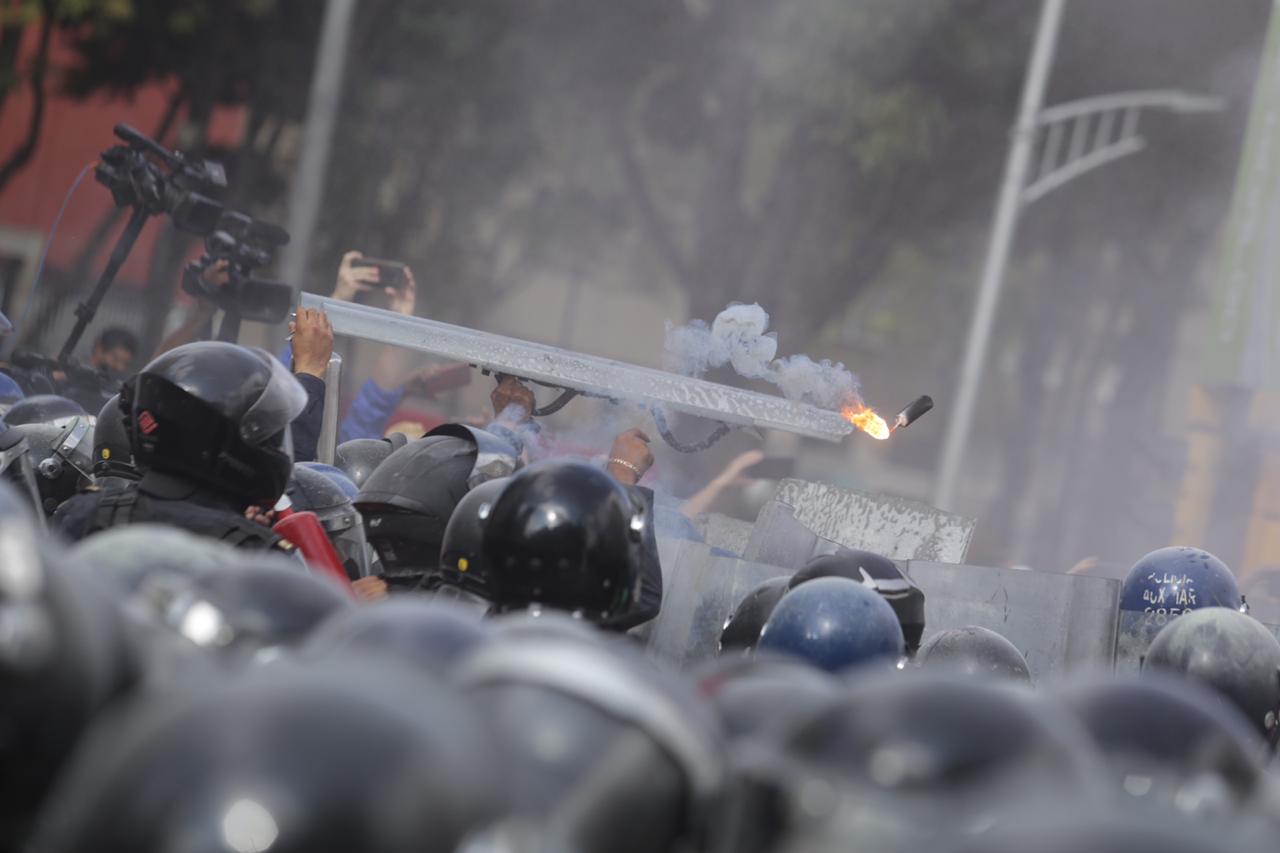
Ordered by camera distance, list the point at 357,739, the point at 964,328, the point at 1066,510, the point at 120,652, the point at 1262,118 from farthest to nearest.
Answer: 1. the point at 964,328
2. the point at 1066,510
3. the point at 1262,118
4. the point at 120,652
5. the point at 357,739

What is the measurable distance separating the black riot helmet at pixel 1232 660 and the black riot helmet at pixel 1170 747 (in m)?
2.56

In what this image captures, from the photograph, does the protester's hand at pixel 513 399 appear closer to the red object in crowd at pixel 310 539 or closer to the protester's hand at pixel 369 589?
the protester's hand at pixel 369 589

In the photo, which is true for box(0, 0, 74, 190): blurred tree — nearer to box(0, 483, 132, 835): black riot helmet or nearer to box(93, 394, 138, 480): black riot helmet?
box(93, 394, 138, 480): black riot helmet

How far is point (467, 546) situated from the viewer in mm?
5254

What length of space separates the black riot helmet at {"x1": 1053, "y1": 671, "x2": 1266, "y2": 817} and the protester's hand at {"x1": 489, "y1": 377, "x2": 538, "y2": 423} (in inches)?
243

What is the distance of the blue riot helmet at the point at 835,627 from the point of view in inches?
181

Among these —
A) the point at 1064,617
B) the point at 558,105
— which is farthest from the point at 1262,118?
the point at 1064,617

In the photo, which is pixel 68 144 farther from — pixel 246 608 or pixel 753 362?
pixel 246 608

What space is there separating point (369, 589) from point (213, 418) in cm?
98

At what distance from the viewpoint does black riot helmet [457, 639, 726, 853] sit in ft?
7.76

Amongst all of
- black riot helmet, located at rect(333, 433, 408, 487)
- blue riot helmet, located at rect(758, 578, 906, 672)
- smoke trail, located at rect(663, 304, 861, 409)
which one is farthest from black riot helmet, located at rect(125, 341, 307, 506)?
smoke trail, located at rect(663, 304, 861, 409)

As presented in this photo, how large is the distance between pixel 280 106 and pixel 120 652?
64.9 feet

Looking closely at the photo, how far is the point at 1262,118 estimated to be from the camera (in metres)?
18.5

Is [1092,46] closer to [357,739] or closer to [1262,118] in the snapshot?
[1262,118]
